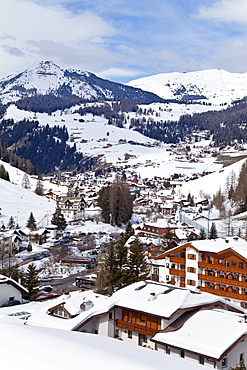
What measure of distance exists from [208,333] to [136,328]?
2.23 metres

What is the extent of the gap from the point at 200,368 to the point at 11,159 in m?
81.4

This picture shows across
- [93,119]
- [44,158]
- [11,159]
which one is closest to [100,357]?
[11,159]

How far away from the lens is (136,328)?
10.2m

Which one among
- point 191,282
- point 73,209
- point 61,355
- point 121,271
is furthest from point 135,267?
point 73,209

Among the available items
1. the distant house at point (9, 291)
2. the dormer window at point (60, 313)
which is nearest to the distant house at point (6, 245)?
the distant house at point (9, 291)

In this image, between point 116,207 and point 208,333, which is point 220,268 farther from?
point 116,207

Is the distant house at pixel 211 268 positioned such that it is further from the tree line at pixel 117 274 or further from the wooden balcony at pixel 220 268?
the tree line at pixel 117 274

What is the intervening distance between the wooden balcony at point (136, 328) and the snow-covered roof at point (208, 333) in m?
0.86

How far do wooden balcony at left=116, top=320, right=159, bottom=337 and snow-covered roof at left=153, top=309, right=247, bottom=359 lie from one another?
0.86m

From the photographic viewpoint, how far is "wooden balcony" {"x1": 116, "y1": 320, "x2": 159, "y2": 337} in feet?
32.4

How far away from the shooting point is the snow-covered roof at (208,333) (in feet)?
26.5

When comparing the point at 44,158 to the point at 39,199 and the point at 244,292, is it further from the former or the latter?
the point at 244,292

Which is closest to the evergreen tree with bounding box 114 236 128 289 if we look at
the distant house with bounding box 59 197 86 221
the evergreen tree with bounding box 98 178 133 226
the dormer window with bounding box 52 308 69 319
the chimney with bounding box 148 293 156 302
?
the dormer window with bounding box 52 308 69 319

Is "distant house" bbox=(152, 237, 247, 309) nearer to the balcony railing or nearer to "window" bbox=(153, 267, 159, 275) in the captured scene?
the balcony railing
